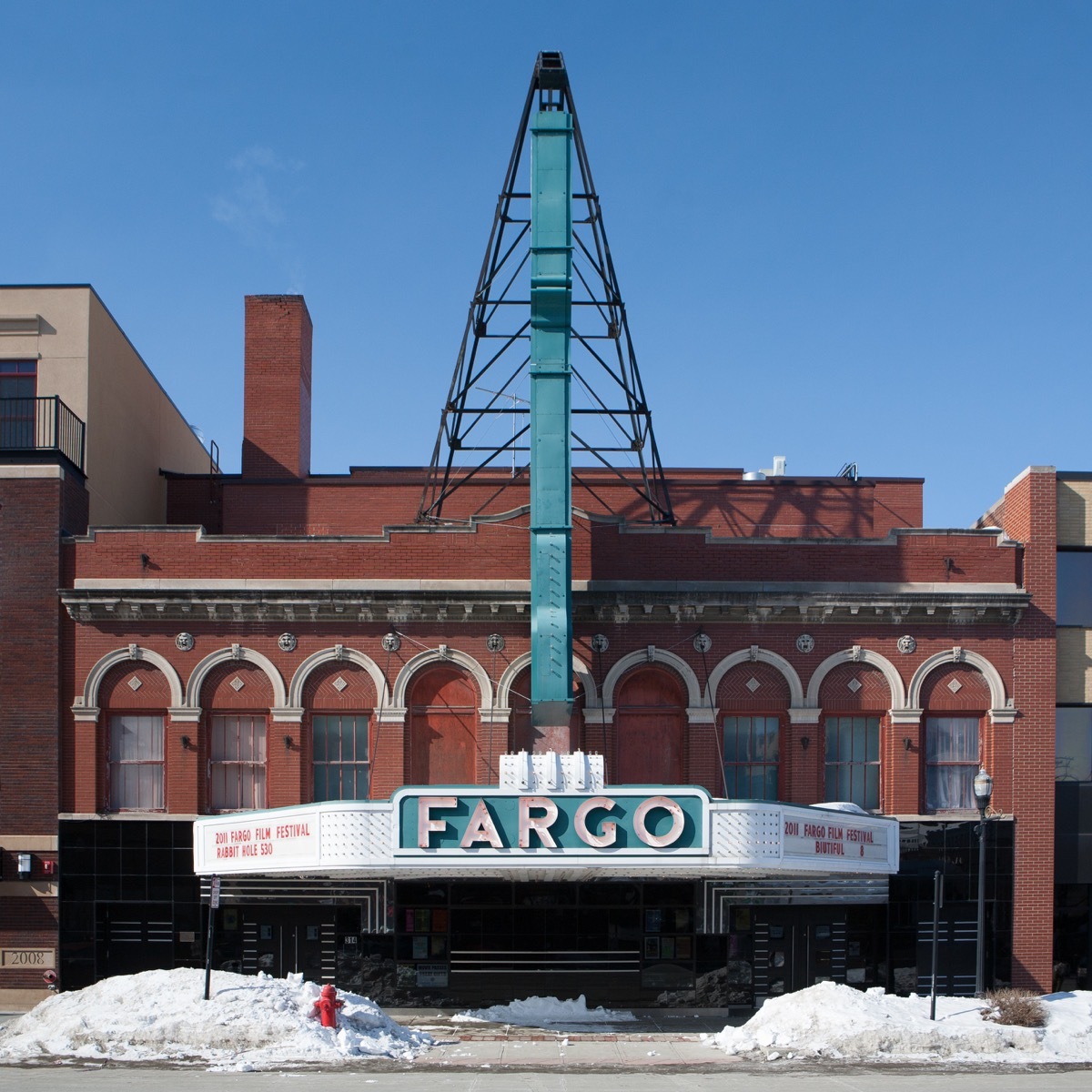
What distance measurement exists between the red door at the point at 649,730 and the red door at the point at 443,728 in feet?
9.97

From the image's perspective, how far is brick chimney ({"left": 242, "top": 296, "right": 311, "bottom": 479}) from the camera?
34.7m

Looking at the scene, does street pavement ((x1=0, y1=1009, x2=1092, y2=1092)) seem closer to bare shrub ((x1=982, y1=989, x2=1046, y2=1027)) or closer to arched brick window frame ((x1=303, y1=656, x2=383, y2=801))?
bare shrub ((x1=982, y1=989, x2=1046, y2=1027))

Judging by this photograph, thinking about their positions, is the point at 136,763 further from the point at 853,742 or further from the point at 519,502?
the point at 853,742

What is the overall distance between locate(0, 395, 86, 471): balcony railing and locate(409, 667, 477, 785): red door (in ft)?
30.5

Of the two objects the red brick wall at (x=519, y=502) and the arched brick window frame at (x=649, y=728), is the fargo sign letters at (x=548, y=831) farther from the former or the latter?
the red brick wall at (x=519, y=502)

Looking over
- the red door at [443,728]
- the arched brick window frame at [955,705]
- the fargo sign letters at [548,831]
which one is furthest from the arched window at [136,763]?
the arched brick window frame at [955,705]

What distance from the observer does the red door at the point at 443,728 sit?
2705 centimetres

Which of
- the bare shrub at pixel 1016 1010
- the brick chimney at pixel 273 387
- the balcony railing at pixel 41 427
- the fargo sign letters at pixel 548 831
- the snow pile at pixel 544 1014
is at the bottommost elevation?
the snow pile at pixel 544 1014

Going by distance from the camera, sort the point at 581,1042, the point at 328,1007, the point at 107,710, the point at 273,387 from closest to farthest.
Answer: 1. the point at 328,1007
2. the point at 581,1042
3. the point at 107,710
4. the point at 273,387

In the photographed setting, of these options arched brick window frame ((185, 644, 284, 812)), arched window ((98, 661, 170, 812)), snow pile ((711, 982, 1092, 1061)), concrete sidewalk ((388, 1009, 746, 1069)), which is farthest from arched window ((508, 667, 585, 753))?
arched window ((98, 661, 170, 812))

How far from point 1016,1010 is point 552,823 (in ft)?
28.5

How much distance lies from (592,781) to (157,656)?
10.0m

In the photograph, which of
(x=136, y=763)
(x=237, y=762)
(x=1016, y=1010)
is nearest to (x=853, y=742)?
(x=1016, y=1010)

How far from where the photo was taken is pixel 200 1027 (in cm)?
2164
